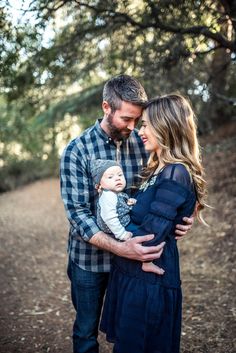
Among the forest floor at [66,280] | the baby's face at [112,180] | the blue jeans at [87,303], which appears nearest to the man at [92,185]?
the blue jeans at [87,303]

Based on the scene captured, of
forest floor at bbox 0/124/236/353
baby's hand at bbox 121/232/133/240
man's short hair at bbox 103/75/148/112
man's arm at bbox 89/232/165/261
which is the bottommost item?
forest floor at bbox 0/124/236/353

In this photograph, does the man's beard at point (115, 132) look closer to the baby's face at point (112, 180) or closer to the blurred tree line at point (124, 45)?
the baby's face at point (112, 180)

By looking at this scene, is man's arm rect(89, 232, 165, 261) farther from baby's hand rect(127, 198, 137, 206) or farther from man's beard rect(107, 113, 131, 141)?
man's beard rect(107, 113, 131, 141)

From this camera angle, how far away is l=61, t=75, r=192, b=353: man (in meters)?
2.67

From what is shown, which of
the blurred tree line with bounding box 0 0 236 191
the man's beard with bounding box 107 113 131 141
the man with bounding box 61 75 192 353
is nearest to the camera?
the man with bounding box 61 75 192 353

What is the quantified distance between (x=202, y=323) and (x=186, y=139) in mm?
2558

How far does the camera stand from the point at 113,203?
2.42 meters

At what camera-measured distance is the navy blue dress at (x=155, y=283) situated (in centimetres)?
230

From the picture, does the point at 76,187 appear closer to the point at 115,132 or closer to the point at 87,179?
the point at 87,179

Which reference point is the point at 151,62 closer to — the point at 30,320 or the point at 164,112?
the point at 164,112

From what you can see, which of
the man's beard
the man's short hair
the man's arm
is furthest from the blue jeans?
the man's short hair

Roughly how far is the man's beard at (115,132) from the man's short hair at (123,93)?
3.4 inches

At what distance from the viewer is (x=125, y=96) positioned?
267 cm

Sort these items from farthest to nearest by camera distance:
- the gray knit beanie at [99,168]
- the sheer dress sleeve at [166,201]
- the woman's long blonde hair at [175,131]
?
the gray knit beanie at [99,168] < the woman's long blonde hair at [175,131] < the sheer dress sleeve at [166,201]
